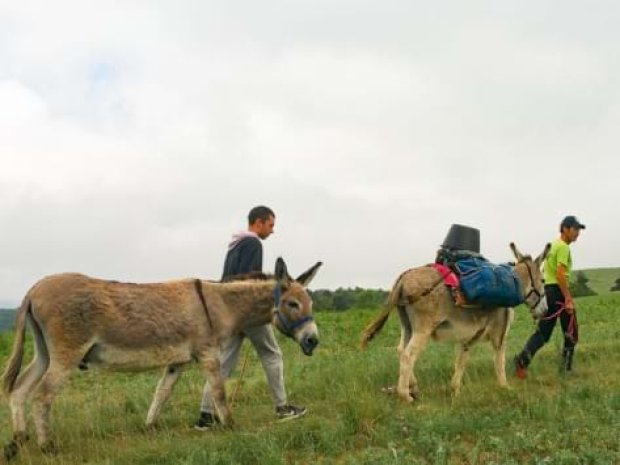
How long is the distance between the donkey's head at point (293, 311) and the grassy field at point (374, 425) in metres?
0.75

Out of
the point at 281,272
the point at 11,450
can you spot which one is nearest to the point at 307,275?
the point at 281,272

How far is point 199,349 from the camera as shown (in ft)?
21.4

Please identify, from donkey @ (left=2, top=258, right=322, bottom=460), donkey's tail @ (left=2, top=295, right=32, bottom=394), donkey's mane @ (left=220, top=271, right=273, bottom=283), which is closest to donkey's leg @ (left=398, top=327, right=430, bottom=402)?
donkey @ (left=2, top=258, right=322, bottom=460)

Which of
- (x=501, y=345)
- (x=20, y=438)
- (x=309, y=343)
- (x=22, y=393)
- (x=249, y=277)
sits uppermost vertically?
(x=249, y=277)

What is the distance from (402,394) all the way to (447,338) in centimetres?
100

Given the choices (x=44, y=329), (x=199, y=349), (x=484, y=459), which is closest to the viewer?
(x=484, y=459)

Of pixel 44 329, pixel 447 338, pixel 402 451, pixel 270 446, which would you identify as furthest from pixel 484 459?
pixel 44 329

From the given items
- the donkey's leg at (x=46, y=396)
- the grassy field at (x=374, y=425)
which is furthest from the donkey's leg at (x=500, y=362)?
the donkey's leg at (x=46, y=396)

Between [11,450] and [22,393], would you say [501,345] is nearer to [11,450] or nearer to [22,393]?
[22,393]

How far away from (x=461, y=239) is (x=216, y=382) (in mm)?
3807

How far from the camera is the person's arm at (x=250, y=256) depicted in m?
7.11

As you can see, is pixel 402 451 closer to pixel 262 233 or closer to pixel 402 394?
pixel 402 394

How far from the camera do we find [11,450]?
583 centimetres

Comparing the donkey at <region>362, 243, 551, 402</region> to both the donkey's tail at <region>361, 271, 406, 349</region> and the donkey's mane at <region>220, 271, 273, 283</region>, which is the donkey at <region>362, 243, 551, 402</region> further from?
the donkey's mane at <region>220, 271, 273, 283</region>
